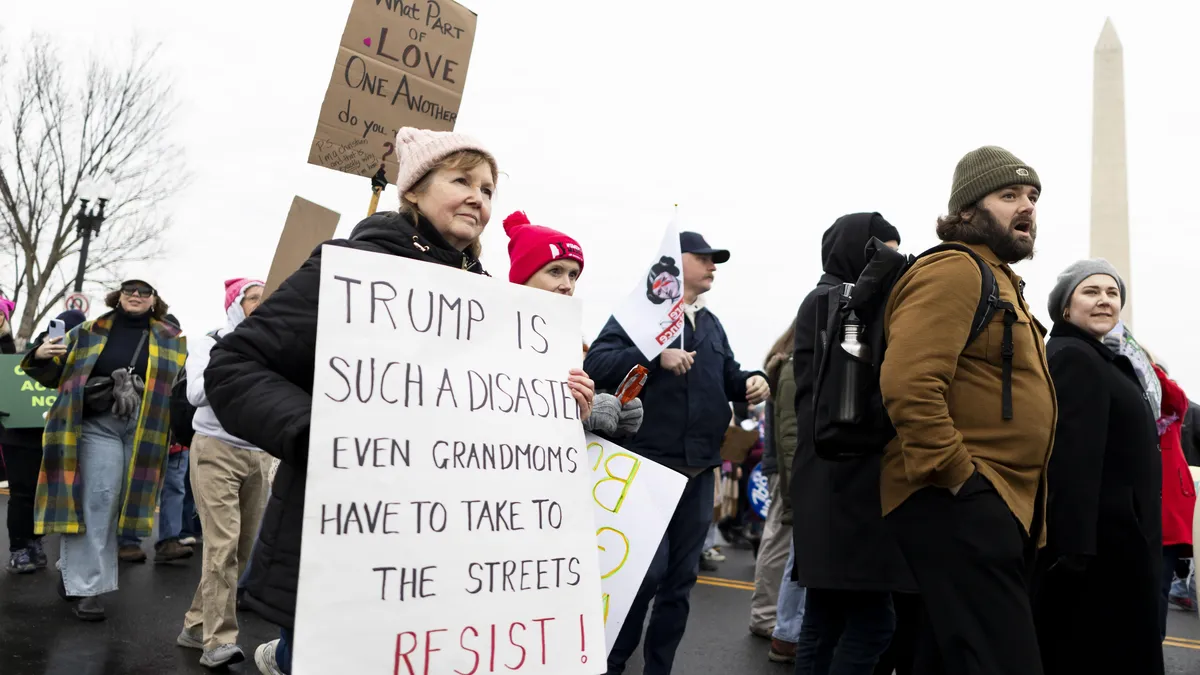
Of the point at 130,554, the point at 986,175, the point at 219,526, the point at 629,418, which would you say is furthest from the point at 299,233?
the point at 130,554

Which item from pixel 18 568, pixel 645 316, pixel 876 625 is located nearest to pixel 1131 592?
pixel 876 625

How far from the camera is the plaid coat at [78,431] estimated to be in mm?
6281

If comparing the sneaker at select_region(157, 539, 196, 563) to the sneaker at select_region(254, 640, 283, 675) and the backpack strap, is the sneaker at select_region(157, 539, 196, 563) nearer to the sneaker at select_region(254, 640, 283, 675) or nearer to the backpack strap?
the sneaker at select_region(254, 640, 283, 675)

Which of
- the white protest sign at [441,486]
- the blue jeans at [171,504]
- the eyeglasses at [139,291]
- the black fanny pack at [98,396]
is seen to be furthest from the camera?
the blue jeans at [171,504]

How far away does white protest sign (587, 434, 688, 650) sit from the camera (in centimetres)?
311

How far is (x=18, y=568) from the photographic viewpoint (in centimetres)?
768

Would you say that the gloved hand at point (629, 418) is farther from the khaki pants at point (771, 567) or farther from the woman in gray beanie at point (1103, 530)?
the khaki pants at point (771, 567)

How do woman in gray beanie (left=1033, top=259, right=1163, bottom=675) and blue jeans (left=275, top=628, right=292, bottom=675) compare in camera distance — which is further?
woman in gray beanie (left=1033, top=259, right=1163, bottom=675)

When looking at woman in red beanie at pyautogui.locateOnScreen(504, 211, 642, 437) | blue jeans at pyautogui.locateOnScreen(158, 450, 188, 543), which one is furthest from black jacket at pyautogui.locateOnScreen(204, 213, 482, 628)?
blue jeans at pyautogui.locateOnScreen(158, 450, 188, 543)

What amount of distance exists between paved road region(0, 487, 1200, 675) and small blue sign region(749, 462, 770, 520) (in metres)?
2.87

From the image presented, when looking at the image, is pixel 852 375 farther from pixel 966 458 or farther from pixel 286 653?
pixel 286 653

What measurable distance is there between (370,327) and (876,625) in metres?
2.38

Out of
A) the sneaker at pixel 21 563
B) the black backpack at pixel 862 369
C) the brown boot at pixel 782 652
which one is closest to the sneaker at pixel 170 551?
the sneaker at pixel 21 563

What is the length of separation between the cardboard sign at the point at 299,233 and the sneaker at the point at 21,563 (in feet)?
14.3
